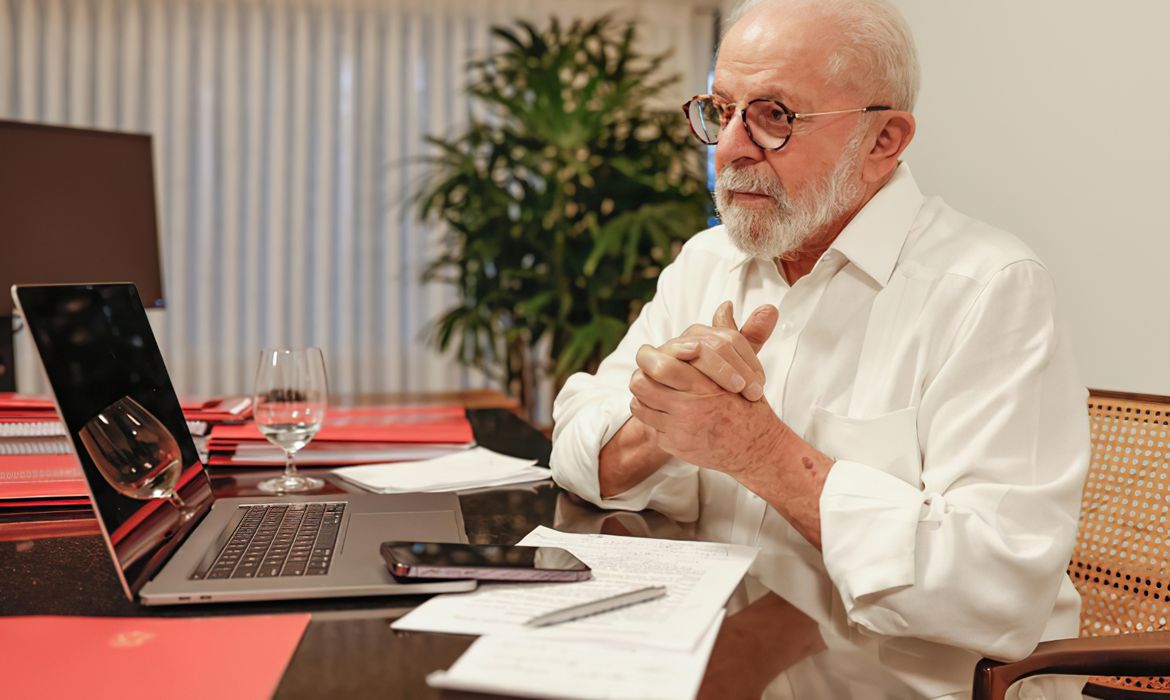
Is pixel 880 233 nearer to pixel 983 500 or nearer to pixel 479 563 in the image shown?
pixel 983 500

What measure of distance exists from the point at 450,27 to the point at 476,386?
1.85 m

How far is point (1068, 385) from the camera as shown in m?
1.10

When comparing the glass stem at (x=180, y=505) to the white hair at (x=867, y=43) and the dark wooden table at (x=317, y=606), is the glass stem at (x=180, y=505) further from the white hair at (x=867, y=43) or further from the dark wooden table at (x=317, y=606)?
the white hair at (x=867, y=43)

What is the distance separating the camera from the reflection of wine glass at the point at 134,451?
84cm

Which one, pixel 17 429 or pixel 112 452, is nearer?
pixel 112 452

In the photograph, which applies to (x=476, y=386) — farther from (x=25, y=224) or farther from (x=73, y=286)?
(x=73, y=286)

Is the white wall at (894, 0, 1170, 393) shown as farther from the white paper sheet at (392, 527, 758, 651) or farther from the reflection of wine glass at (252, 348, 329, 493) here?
the reflection of wine glass at (252, 348, 329, 493)

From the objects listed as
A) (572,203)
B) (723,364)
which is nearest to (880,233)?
(723,364)

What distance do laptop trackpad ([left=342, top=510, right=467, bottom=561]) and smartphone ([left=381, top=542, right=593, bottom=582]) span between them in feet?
0.27

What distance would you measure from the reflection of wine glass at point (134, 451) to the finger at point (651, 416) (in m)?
0.50

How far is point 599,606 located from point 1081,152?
5.82 ft

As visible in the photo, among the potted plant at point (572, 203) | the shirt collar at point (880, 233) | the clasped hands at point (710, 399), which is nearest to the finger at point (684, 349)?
the clasped hands at point (710, 399)

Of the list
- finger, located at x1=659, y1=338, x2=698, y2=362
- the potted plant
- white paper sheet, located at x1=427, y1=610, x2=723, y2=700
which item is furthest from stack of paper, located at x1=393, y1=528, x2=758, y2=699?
the potted plant

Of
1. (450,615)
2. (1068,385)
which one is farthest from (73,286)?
(1068,385)
